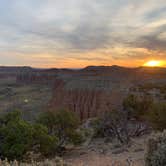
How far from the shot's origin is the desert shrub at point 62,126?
1895cm

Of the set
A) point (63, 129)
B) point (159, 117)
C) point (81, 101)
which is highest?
point (159, 117)

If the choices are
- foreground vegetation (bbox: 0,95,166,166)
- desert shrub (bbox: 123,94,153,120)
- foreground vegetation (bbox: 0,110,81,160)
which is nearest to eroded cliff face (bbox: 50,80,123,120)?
desert shrub (bbox: 123,94,153,120)

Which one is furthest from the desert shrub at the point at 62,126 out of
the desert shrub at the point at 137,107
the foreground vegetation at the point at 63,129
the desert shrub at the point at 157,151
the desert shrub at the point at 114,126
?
the desert shrub at the point at 157,151

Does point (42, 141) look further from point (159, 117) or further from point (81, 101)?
point (81, 101)

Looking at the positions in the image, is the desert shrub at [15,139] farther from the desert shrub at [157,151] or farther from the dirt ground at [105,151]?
the desert shrub at [157,151]

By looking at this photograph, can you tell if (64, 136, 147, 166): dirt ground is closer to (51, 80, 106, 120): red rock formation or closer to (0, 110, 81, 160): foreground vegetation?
(0, 110, 81, 160): foreground vegetation

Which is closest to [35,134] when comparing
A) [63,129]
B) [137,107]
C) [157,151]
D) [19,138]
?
[19,138]

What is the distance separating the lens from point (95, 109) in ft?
136

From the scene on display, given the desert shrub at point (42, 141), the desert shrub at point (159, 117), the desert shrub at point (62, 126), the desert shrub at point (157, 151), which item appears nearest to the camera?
the desert shrub at point (157, 151)

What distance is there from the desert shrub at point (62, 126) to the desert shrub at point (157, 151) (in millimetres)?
11941

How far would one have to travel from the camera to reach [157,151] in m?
6.84

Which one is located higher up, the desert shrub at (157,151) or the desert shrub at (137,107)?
the desert shrub at (157,151)

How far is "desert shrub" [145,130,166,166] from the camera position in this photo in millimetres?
6656

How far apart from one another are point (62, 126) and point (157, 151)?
1299cm
